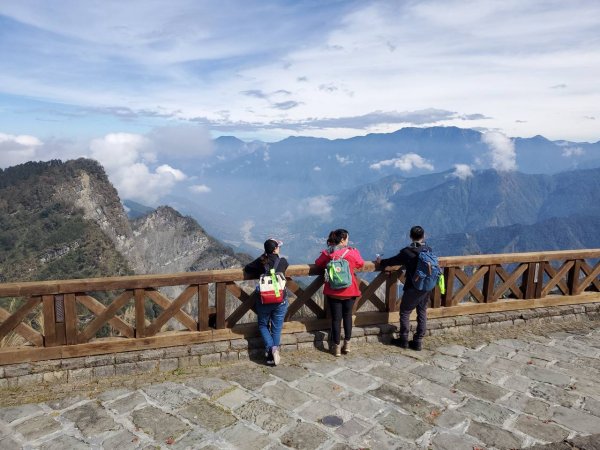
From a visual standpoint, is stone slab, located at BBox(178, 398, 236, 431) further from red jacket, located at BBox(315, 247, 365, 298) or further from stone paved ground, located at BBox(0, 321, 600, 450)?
red jacket, located at BBox(315, 247, 365, 298)

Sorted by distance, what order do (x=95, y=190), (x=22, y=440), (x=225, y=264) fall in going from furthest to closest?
(x=95, y=190)
(x=225, y=264)
(x=22, y=440)

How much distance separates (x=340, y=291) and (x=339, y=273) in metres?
0.29

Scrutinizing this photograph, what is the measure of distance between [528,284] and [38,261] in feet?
182

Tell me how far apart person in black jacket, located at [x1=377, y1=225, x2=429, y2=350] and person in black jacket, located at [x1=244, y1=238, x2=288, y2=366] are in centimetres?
174

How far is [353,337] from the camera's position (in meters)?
7.82

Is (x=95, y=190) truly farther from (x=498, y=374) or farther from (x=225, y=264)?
(x=498, y=374)

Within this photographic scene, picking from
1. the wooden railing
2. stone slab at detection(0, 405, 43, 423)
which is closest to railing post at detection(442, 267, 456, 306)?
the wooden railing

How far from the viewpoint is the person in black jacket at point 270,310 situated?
6.77 meters

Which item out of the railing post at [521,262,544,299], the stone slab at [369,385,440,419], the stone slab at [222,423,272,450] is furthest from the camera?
the railing post at [521,262,544,299]

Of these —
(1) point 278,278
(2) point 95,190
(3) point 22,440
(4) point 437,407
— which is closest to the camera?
(3) point 22,440

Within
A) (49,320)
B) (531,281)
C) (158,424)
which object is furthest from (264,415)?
(531,281)

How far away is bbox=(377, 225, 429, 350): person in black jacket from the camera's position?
7363 mm

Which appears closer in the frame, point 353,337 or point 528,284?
point 353,337

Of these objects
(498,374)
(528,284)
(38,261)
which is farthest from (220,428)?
(38,261)
